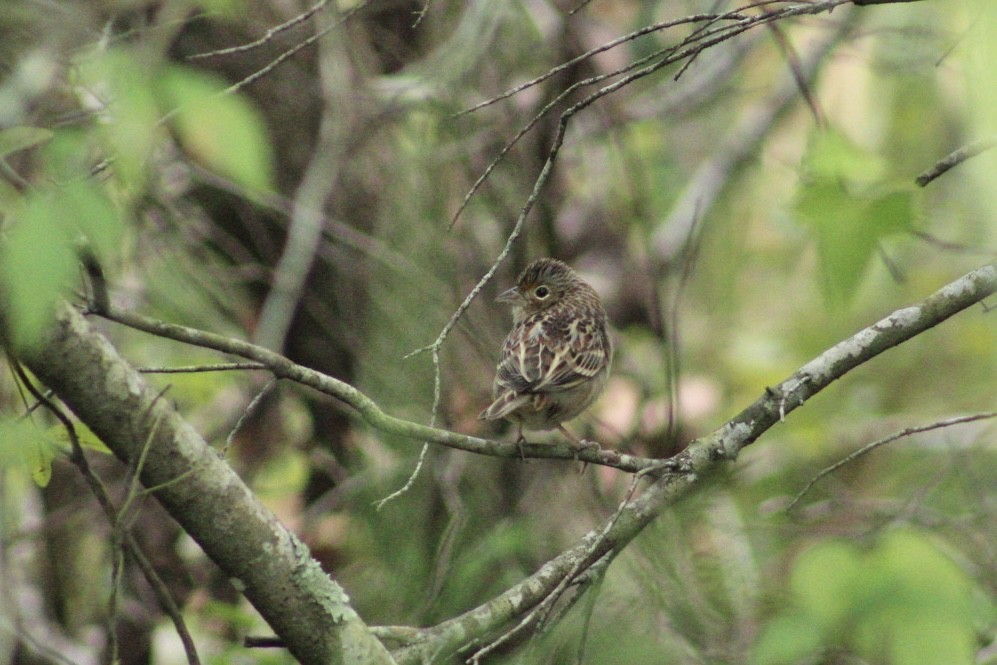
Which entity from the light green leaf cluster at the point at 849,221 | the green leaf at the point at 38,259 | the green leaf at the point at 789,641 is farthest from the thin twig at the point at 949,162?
the green leaf at the point at 38,259

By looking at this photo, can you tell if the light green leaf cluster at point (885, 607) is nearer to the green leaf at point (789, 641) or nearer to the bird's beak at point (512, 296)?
the green leaf at point (789, 641)

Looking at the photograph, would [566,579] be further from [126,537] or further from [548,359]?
[548,359]

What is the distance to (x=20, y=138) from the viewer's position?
245 centimetres

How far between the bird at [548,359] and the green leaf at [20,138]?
7.35 ft

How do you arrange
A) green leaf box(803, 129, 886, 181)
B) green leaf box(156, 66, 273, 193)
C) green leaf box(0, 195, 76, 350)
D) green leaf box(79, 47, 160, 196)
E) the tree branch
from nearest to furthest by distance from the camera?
green leaf box(0, 195, 76, 350) < green leaf box(79, 47, 160, 196) < green leaf box(156, 66, 273, 193) < the tree branch < green leaf box(803, 129, 886, 181)

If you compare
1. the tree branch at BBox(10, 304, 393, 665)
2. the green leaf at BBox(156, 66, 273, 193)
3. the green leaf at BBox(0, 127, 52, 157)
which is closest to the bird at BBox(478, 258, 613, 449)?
the tree branch at BBox(10, 304, 393, 665)

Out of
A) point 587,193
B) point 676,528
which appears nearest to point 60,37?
point 676,528

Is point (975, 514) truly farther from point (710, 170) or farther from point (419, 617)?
point (710, 170)

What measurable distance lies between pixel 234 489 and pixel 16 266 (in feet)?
3.60

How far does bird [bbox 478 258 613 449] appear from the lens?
4.80 metres

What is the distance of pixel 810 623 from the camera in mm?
3250

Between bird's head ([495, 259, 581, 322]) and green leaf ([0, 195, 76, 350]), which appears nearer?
green leaf ([0, 195, 76, 350])

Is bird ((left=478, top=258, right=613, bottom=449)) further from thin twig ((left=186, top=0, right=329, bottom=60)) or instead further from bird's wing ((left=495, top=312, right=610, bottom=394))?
thin twig ((left=186, top=0, right=329, bottom=60))

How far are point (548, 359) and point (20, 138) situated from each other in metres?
2.80
